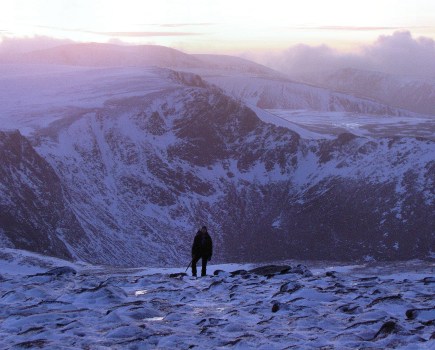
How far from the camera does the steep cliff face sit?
7988 centimetres

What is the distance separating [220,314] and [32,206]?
7976 cm

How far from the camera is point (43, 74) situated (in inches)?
7190

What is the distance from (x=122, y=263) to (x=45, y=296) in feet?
228

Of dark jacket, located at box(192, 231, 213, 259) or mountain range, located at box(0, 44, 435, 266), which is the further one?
mountain range, located at box(0, 44, 435, 266)

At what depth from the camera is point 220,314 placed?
14.4 meters

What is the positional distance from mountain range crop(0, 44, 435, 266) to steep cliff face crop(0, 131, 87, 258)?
25 cm

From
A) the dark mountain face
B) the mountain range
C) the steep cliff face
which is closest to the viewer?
the steep cliff face

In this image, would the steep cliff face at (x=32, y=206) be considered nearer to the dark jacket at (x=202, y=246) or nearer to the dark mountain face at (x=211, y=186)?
the dark mountain face at (x=211, y=186)

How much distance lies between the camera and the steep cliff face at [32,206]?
7988 centimetres

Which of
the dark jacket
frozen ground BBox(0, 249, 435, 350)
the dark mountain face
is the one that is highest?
frozen ground BBox(0, 249, 435, 350)

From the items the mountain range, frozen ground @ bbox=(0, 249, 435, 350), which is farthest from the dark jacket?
the mountain range

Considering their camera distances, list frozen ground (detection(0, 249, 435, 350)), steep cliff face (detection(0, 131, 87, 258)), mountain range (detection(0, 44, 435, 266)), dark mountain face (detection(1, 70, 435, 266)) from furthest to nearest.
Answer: dark mountain face (detection(1, 70, 435, 266)) → mountain range (detection(0, 44, 435, 266)) → steep cliff face (detection(0, 131, 87, 258)) → frozen ground (detection(0, 249, 435, 350))

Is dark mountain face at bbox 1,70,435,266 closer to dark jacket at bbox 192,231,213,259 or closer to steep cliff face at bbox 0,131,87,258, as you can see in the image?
steep cliff face at bbox 0,131,87,258

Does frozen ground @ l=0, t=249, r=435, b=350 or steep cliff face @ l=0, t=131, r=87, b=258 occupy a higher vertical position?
frozen ground @ l=0, t=249, r=435, b=350
